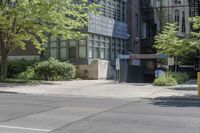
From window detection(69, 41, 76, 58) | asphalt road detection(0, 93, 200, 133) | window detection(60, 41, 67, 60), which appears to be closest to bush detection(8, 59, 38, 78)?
window detection(60, 41, 67, 60)

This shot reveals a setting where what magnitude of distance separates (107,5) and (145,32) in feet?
39.0

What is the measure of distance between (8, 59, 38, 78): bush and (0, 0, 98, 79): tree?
3.85 metres

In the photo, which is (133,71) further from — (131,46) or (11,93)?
(11,93)

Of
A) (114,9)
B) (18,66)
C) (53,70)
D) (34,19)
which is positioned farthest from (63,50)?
(34,19)

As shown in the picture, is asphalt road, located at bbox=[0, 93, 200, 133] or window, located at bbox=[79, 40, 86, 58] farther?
window, located at bbox=[79, 40, 86, 58]

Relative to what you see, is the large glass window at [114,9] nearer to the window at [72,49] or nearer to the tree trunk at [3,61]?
the window at [72,49]

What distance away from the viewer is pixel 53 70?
32594 mm

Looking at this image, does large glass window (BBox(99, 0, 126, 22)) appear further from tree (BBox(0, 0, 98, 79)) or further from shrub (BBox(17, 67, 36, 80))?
shrub (BBox(17, 67, 36, 80))

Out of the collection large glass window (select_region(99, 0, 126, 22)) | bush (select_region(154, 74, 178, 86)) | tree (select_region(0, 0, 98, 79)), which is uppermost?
large glass window (select_region(99, 0, 126, 22))

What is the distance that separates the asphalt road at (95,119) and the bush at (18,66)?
63.0 ft

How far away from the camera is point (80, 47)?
36.4 meters

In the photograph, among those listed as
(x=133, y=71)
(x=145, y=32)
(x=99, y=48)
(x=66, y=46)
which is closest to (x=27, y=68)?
(x=66, y=46)

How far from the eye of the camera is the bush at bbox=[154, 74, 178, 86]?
28.0 m

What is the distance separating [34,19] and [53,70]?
5305mm
